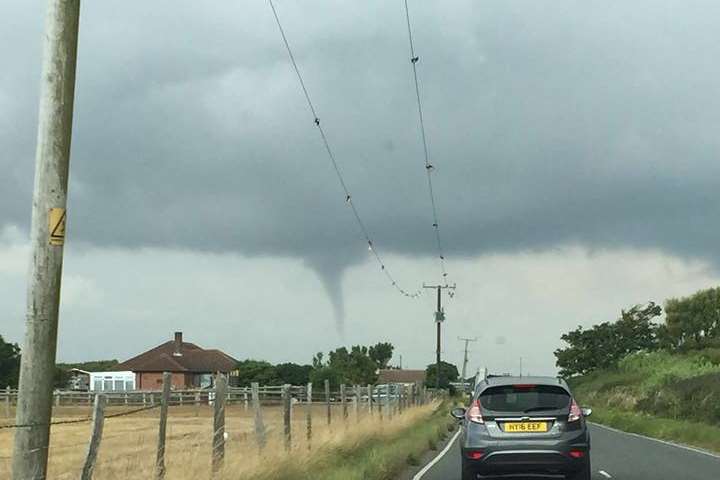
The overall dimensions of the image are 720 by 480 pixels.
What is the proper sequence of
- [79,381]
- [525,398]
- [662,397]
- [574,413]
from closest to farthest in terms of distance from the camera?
[574,413] → [525,398] → [662,397] → [79,381]

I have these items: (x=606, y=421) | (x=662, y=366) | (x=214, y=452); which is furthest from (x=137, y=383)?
(x=214, y=452)

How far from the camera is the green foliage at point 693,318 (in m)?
122

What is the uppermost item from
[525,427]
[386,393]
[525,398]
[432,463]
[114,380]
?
Answer: [114,380]

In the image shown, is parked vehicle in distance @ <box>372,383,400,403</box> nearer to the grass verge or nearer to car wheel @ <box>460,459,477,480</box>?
the grass verge

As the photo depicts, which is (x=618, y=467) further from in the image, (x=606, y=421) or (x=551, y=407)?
(x=606, y=421)

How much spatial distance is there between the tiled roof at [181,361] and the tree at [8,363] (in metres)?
16.0

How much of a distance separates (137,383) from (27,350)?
350 ft

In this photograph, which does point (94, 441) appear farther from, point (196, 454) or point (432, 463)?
point (432, 463)

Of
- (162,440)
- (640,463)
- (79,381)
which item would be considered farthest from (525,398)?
(79,381)

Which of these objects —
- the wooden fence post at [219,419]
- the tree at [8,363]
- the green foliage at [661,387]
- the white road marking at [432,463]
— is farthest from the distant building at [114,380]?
the wooden fence post at [219,419]

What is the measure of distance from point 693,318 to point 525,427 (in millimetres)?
113707

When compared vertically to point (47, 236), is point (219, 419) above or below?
below

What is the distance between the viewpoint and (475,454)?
15930 millimetres

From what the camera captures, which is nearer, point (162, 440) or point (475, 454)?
point (162, 440)
